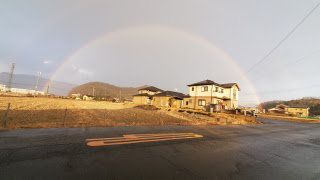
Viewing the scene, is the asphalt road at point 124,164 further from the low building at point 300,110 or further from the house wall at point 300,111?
the house wall at point 300,111

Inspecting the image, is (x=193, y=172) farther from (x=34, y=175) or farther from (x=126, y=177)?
(x=34, y=175)

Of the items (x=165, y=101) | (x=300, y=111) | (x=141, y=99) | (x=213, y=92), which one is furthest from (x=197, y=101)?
(x=300, y=111)

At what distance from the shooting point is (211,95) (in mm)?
33469

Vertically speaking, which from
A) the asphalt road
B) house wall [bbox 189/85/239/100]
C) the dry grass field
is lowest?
the dry grass field

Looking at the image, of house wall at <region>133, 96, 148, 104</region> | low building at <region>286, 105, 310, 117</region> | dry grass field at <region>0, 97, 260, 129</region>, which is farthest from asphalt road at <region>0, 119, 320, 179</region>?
low building at <region>286, 105, 310, 117</region>

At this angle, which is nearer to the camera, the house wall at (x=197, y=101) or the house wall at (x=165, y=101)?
the house wall at (x=197, y=101)

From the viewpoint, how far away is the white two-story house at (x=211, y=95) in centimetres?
3378

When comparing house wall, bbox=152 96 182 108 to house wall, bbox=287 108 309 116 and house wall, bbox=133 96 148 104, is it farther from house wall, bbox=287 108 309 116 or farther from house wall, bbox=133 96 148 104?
house wall, bbox=287 108 309 116

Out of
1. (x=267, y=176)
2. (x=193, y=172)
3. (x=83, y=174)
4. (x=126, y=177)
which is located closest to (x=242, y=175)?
(x=267, y=176)

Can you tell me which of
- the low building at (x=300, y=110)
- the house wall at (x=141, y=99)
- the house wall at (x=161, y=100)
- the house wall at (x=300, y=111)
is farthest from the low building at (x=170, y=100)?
the house wall at (x=300, y=111)

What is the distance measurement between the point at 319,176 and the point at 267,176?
6.18 feet

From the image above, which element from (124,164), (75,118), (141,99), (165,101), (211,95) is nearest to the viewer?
(124,164)

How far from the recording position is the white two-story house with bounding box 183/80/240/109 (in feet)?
111

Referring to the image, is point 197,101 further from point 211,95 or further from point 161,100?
point 161,100
